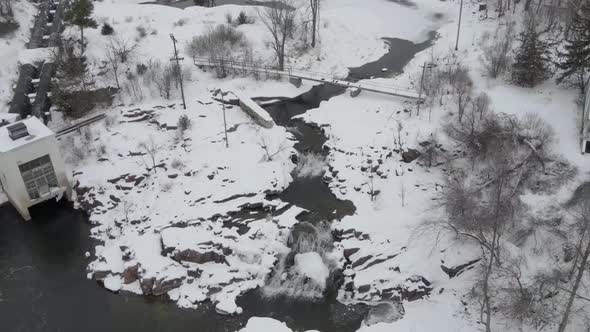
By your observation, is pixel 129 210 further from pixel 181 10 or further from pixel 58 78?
pixel 181 10

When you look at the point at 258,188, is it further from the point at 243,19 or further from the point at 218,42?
the point at 243,19

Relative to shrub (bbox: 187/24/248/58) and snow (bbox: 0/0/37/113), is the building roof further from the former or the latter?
shrub (bbox: 187/24/248/58)

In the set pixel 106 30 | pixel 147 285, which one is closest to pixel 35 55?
pixel 106 30

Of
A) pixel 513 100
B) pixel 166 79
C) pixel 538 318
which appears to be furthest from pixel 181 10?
pixel 538 318

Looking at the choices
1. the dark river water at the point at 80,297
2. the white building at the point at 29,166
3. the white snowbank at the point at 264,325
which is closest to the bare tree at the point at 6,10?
the white building at the point at 29,166

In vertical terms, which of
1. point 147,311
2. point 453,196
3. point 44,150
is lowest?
point 147,311

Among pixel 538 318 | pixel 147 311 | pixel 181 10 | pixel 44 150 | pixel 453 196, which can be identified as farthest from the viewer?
pixel 181 10
